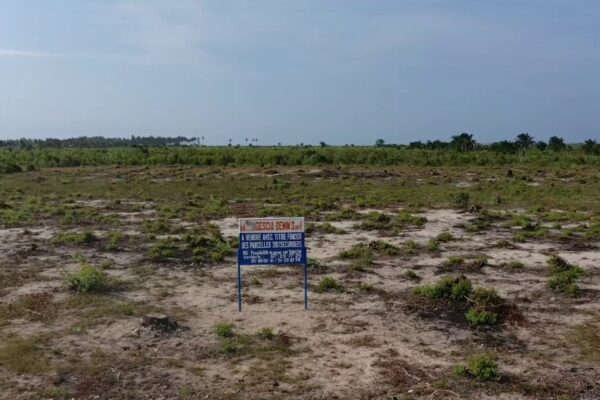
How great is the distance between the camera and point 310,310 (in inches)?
352

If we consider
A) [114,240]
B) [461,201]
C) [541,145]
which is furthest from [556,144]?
[114,240]

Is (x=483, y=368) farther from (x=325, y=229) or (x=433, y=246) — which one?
(x=325, y=229)

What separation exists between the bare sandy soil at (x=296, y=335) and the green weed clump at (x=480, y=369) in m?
0.09

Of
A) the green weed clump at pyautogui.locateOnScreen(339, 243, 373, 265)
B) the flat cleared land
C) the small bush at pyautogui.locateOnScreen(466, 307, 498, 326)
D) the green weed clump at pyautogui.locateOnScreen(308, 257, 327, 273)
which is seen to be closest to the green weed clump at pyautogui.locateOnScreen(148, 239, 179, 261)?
the flat cleared land

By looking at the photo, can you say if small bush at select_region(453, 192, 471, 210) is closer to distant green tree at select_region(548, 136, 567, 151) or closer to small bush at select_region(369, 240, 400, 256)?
small bush at select_region(369, 240, 400, 256)

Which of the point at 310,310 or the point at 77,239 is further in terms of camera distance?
the point at 77,239

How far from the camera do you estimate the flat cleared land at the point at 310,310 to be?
6461mm

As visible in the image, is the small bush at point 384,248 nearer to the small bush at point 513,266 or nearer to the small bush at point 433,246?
the small bush at point 433,246

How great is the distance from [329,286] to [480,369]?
155 inches

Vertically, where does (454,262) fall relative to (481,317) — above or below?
above

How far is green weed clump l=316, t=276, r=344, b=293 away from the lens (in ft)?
32.8

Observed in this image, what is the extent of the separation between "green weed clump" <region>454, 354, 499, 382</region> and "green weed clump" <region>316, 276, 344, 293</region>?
3552 millimetres

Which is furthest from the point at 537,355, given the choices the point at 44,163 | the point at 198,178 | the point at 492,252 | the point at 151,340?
the point at 44,163

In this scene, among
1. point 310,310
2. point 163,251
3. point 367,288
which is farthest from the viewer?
point 163,251
